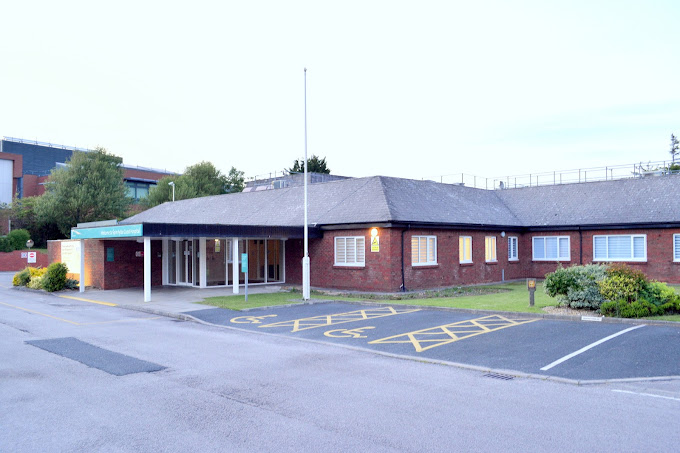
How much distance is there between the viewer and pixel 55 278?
1016 inches

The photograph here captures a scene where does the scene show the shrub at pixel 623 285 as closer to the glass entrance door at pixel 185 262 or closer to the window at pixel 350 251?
the window at pixel 350 251

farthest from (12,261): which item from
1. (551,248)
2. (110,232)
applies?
(551,248)

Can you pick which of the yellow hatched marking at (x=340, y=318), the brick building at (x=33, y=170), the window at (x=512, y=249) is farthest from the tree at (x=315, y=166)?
the yellow hatched marking at (x=340, y=318)

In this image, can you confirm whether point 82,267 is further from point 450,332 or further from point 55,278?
point 450,332

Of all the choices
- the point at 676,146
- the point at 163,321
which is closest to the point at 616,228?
the point at 163,321

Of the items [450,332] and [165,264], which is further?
[165,264]

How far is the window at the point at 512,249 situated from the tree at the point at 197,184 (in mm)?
40561

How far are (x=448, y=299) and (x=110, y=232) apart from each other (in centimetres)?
1374

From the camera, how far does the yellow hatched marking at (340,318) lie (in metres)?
14.8

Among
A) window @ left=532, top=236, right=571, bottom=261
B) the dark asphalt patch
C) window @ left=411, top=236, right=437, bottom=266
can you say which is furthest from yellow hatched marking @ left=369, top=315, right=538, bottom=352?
window @ left=532, top=236, right=571, bottom=261

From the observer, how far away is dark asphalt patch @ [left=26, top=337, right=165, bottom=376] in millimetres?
9555

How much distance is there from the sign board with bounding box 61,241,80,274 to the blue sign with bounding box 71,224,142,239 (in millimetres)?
2149

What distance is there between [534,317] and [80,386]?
38.0ft

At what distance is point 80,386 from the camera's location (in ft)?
27.5
